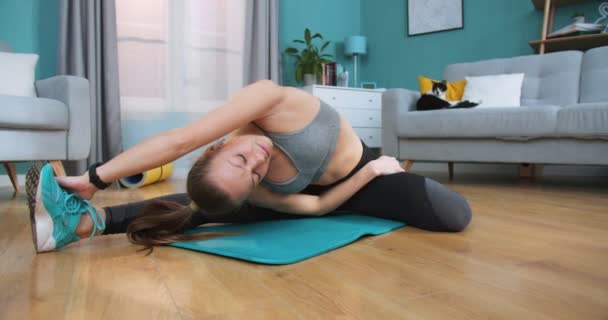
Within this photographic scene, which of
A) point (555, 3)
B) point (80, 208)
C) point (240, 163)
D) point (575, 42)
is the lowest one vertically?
point (80, 208)

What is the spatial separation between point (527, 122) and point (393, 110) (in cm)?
85

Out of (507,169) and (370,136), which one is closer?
(507,169)

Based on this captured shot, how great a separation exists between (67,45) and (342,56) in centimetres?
277

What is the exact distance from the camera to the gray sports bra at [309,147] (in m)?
1.24

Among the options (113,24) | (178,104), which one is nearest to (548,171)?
(178,104)

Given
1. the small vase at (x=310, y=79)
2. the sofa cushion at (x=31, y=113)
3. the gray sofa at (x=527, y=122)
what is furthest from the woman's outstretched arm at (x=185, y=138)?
the small vase at (x=310, y=79)

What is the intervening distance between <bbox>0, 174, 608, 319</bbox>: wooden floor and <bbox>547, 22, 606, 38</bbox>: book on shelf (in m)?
2.31

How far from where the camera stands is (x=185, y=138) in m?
1.03

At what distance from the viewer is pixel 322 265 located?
3.24ft

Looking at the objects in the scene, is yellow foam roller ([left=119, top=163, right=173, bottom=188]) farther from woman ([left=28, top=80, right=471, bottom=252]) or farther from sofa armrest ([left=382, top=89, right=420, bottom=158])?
sofa armrest ([left=382, top=89, right=420, bottom=158])

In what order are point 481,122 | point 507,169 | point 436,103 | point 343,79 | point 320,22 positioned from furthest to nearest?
point 320,22 < point 343,79 < point 507,169 < point 436,103 < point 481,122

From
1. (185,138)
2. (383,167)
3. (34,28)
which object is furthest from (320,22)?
(185,138)

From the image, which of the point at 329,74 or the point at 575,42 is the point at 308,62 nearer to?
the point at 329,74

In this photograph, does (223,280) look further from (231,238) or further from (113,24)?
(113,24)
